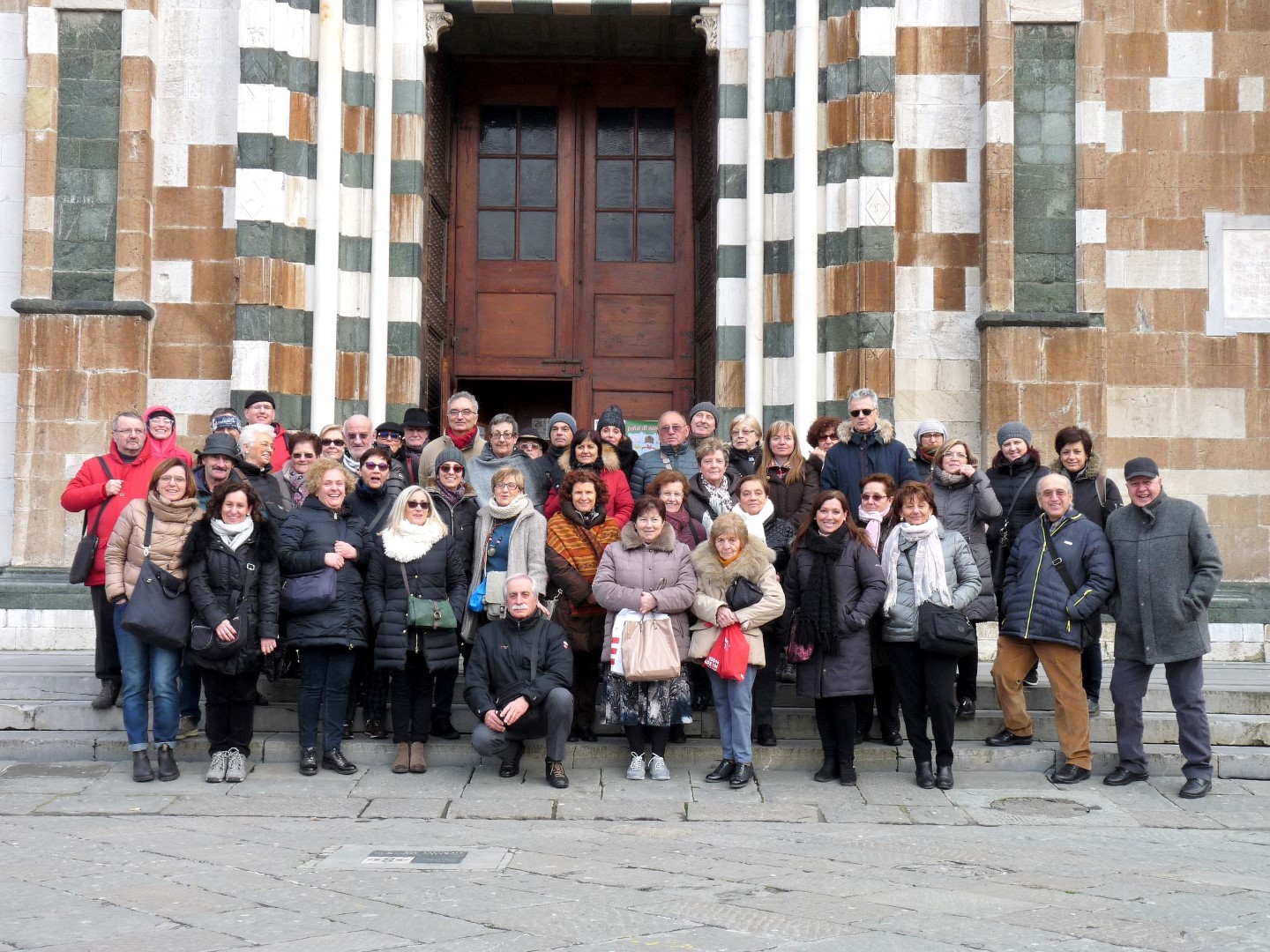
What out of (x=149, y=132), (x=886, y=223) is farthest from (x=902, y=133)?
(x=149, y=132)

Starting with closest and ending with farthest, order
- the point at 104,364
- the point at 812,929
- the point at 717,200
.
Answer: the point at 812,929, the point at 104,364, the point at 717,200

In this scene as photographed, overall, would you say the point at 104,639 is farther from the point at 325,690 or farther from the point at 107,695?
the point at 325,690

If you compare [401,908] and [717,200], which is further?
[717,200]

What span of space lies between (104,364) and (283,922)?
8.03 metres

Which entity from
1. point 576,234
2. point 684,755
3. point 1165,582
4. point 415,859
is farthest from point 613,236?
point 415,859

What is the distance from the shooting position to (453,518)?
9219 mm

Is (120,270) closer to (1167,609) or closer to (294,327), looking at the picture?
(294,327)

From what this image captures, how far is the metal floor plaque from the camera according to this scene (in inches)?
259

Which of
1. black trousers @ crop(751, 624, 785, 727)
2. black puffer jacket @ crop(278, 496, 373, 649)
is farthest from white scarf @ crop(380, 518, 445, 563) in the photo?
black trousers @ crop(751, 624, 785, 727)

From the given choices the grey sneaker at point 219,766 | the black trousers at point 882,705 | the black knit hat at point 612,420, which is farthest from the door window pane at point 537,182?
the grey sneaker at point 219,766

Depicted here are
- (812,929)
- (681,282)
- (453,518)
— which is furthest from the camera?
(681,282)

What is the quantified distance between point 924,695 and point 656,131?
7.98m

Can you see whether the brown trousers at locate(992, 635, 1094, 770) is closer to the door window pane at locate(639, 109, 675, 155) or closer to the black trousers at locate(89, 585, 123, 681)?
the black trousers at locate(89, 585, 123, 681)

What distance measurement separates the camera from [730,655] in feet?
28.3
